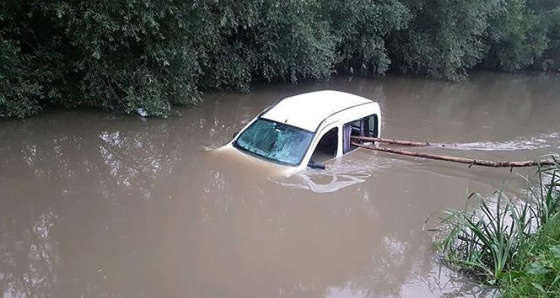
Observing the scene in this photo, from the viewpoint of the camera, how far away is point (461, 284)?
5.80 metres

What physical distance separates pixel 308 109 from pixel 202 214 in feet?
8.46

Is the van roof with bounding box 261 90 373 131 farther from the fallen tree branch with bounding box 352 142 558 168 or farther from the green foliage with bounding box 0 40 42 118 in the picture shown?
the green foliage with bounding box 0 40 42 118

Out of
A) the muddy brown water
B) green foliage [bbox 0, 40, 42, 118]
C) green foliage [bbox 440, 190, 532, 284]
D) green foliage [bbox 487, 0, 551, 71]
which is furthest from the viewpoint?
green foliage [bbox 487, 0, 551, 71]

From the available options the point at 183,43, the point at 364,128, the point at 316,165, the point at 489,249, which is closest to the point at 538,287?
the point at 489,249

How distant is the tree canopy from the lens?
10219 mm

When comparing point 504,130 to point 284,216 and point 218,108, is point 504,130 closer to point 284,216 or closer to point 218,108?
point 218,108

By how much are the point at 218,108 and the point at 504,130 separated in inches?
299

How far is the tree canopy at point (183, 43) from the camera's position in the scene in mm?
10219

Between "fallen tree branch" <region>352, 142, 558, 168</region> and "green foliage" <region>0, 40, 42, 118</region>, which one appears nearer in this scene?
"fallen tree branch" <region>352, 142, 558, 168</region>

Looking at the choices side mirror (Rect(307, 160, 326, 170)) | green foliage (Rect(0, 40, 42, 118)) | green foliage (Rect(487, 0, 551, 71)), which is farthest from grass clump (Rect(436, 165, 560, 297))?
green foliage (Rect(487, 0, 551, 71))

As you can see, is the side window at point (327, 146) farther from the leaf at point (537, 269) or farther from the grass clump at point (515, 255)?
the leaf at point (537, 269)

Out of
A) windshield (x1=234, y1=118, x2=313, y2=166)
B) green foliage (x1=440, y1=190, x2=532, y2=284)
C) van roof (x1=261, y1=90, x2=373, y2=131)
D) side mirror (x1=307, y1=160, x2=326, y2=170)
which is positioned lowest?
green foliage (x1=440, y1=190, x2=532, y2=284)

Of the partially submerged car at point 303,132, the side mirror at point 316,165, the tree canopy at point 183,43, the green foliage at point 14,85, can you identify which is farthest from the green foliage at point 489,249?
the green foliage at point 14,85

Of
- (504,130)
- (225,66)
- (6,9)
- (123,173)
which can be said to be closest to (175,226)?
(123,173)
